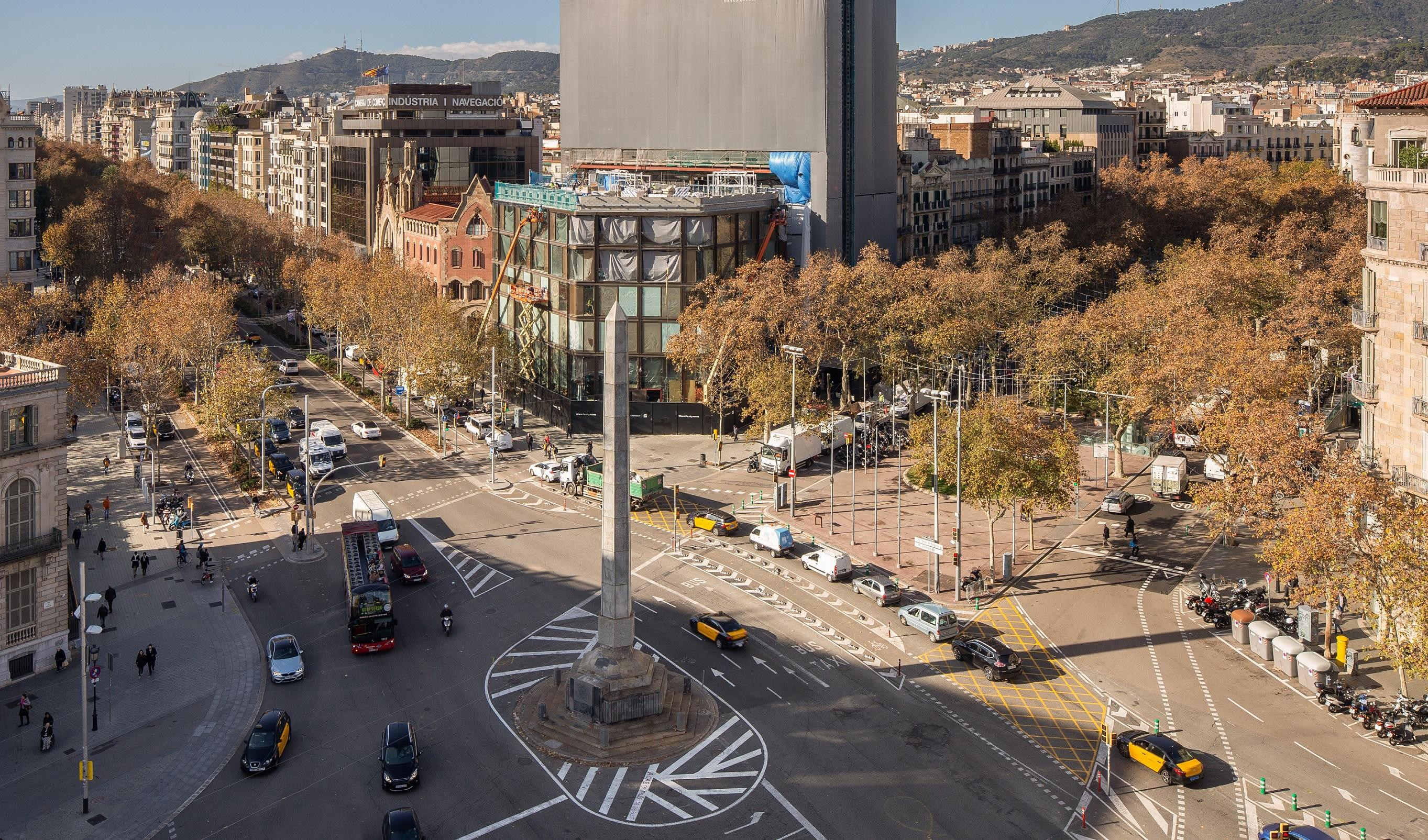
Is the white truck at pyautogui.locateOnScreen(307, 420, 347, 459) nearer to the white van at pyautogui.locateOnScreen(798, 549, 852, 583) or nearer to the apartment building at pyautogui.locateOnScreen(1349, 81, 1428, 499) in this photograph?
the white van at pyautogui.locateOnScreen(798, 549, 852, 583)

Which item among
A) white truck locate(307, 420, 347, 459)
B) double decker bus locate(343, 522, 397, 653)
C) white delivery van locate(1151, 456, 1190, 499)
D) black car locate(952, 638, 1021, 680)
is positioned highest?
white truck locate(307, 420, 347, 459)

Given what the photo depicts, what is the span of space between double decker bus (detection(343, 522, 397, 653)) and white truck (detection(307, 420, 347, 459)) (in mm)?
28107

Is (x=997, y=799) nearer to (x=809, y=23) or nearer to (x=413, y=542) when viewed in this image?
(x=413, y=542)

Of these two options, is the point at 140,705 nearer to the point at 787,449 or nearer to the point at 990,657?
the point at 990,657

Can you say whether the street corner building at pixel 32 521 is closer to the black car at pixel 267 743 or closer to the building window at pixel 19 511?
the building window at pixel 19 511

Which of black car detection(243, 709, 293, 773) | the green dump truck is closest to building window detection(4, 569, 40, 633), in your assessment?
black car detection(243, 709, 293, 773)

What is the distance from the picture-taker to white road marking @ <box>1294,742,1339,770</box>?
45750 mm

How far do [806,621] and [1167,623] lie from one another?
17091 mm

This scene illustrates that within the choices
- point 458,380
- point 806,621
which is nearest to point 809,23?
point 458,380

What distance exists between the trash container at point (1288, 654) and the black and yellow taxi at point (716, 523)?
30117 mm

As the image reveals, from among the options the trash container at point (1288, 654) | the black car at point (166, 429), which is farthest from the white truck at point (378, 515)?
the trash container at point (1288, 654)

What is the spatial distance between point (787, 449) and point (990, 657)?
3478 cm

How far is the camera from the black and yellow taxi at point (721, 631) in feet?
185

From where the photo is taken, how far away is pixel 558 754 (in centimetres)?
4738
